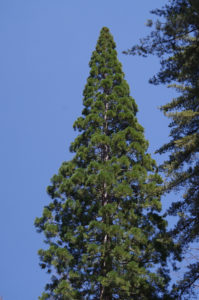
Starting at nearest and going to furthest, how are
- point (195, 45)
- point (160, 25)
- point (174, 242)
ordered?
point (160, 25) < point (195, 45) < point (174, 242)

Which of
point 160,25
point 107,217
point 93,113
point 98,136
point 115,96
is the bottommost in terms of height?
point 107,217

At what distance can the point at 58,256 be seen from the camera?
24.6 ft

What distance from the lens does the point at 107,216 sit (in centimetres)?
756

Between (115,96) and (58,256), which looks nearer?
(58,256)

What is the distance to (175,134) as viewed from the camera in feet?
31.8

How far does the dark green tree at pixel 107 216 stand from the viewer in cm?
702

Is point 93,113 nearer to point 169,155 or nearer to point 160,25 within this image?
point 169,155

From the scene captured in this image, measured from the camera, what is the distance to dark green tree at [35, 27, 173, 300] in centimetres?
702

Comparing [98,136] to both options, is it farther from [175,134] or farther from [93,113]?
[175,134]

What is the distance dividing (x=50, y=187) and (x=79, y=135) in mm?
2013

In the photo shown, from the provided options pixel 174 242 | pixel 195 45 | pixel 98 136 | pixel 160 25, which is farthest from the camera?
pixel 98 136

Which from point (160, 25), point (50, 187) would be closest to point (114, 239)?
point (50, 187)

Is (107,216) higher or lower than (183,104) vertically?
lower

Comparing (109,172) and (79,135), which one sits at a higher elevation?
(79,135)
